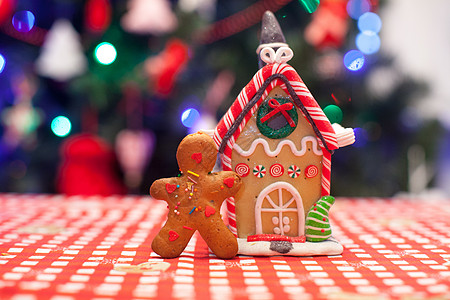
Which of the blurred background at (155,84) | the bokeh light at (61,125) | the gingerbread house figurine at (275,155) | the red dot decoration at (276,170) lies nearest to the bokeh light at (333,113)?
the gingerbread house figurine at (275,155)

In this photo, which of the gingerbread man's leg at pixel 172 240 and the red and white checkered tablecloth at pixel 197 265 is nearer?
the red and white checkered tablecloth at pixel 197 265

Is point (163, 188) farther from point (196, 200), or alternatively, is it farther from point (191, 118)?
point (191, 118)

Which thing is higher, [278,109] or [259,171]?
[278,109]

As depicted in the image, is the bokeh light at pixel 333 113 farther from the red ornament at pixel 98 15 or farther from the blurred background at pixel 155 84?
the red ornament at pixel 98 15

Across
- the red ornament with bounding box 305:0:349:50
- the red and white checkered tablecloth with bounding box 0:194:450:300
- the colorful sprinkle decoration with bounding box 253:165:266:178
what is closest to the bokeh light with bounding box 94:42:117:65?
the red and white checkered tablecloth with bounding box 0:194:450:300

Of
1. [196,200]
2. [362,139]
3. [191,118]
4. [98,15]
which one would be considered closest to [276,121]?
[196,200]

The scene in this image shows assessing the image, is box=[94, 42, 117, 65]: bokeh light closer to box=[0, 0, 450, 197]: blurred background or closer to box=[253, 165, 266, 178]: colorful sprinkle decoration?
box=[0, 0, 450, 197]: blurred background
